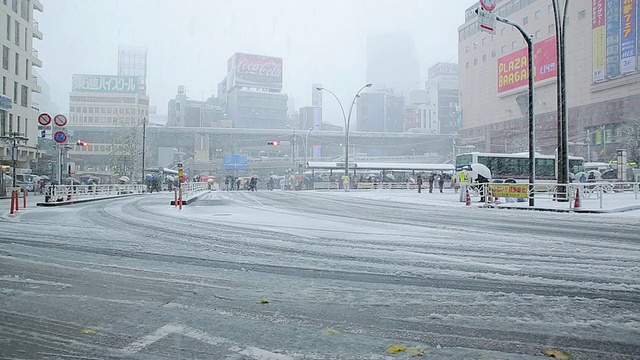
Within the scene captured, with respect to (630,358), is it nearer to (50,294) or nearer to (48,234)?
(50,294)

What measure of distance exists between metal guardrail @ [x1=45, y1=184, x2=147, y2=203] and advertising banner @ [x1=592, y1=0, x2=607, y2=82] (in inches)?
2471

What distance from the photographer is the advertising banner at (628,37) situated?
176ft

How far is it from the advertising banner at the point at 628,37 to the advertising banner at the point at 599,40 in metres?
3.34

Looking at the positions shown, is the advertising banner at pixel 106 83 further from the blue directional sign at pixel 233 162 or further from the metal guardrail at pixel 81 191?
the metal guardrail at pixel 81 191

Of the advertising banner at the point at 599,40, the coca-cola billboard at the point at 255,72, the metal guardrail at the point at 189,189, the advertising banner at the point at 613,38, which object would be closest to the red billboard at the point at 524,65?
the advertising banner at the point at 599,40

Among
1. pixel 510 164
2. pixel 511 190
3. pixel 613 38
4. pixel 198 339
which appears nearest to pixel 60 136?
pixel 198 339

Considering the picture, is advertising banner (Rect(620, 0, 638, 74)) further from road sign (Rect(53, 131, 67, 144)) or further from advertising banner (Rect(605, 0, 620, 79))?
road sign (Rect(53, 131, 67, 144))

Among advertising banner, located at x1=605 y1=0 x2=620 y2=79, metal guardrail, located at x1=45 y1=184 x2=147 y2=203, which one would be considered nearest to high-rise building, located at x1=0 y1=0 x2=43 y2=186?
metal guardrail, located at x1=45 y1=184 x2=147 y2=203

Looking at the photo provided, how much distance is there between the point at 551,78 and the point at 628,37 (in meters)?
14.6

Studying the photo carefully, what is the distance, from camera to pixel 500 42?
3319 inches

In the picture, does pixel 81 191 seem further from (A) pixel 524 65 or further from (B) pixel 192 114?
(B) pixel 192 114

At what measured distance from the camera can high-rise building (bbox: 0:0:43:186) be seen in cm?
4288

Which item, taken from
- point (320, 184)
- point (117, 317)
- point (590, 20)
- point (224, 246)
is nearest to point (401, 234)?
point (224, 246)

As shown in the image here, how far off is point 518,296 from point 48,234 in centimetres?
844
